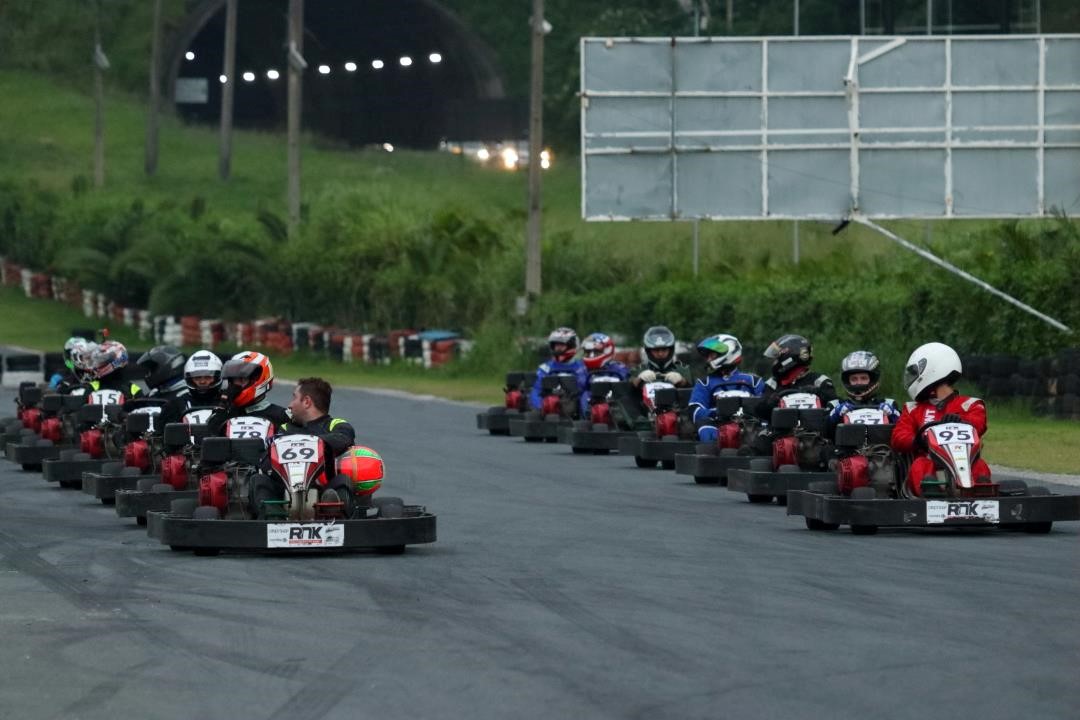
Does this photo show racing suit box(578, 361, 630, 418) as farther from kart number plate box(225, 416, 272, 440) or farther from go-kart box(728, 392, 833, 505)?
kart number plate box(225, 416, 272, 440)

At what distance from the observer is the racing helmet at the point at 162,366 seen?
57.1ft

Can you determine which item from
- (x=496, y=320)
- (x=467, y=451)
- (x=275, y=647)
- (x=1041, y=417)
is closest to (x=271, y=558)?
(x=275, y=647)

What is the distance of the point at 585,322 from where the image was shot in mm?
38219

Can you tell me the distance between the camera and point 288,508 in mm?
12539

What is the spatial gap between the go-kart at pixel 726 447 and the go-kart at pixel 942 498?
12.8 feet

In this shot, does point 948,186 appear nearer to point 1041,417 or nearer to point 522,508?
point 1041,417

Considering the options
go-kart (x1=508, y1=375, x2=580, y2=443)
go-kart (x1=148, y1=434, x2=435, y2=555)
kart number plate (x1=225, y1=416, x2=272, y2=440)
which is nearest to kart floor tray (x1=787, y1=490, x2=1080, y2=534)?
go-kart (x1=148, y1=434, x2=435, y2=555)

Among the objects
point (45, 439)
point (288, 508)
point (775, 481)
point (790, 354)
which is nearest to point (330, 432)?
point (288, 508)

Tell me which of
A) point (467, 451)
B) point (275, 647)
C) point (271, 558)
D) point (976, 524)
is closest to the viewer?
point (275, 647)

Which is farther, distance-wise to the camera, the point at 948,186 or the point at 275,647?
the point at 948,186

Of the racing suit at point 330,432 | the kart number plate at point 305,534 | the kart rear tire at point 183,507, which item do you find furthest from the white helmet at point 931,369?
the kart rear tire at point 183,507

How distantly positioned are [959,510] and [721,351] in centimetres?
581

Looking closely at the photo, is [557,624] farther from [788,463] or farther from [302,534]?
[788,463]

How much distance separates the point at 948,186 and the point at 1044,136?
131 centimetres
